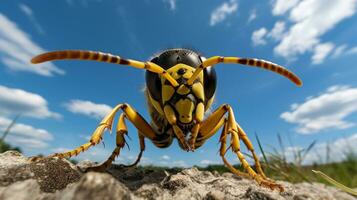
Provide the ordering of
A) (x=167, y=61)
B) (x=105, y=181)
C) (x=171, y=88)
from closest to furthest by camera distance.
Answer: (x=105, y=181)
(x=171, y=88)
(x=167, y=61)

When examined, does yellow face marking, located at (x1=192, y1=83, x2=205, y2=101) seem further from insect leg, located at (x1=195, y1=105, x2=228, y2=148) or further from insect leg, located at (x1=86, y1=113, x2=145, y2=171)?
insect leg, located at (x1=86, y1=113, x2=145, y2=171)

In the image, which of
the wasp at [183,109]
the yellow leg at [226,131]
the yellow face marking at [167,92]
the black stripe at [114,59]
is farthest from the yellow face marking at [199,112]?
the black stripe at [114,59]

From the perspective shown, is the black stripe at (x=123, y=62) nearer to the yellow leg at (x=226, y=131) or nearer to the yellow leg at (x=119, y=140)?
the yellow leg at (x=119, y=140)

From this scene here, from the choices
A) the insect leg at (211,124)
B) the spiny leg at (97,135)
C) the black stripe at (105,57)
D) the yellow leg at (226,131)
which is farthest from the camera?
the insect leg at (211,124)

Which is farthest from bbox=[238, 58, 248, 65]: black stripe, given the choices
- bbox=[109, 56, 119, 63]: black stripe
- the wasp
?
bbox=[109, 56, 119, 63]: black stripe

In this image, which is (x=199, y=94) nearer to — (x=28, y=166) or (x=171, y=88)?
→ (x=171, y=88)

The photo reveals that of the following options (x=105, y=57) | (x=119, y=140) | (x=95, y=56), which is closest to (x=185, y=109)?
(x=119, y=140)

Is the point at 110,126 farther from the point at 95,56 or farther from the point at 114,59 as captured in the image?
the point at 95,56

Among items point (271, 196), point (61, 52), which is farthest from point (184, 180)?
point (61, 52)
